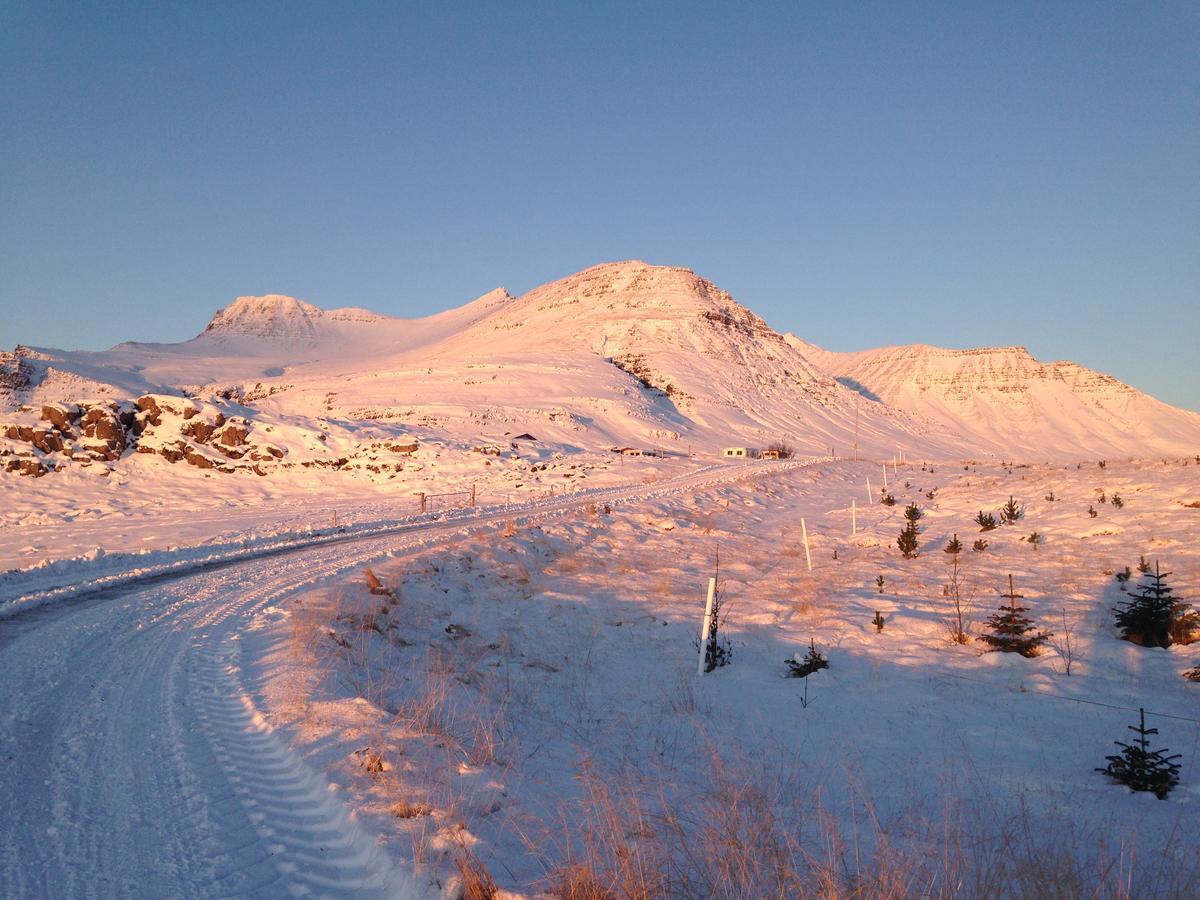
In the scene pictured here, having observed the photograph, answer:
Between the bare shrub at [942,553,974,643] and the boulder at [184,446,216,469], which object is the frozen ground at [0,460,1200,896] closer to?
the bare shrub at [942,553,974,643]

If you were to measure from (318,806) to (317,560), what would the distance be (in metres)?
12.4

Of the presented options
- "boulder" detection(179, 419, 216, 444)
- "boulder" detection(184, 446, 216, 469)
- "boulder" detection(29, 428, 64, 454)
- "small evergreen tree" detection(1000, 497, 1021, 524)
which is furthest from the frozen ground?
"boulder" detection(29, 428, 64, 454)

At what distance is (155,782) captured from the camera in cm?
497

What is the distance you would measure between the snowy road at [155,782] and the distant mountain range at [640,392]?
35.1 metres

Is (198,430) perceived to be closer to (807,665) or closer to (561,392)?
(807,665)

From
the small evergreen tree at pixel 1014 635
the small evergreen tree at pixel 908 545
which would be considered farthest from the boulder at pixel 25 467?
the small evergreen tree at pixel 1014 635

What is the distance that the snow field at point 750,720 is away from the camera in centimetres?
426

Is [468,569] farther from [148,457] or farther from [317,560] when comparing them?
[148,457]

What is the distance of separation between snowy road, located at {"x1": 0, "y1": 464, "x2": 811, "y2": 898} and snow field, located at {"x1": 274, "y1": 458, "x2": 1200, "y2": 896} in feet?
1.12

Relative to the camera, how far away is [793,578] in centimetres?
1574

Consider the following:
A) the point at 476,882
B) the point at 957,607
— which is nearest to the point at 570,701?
the point at 476,882

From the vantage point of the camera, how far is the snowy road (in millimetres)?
3854

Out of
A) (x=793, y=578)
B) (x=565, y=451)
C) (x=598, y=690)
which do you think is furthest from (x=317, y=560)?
(x=565, y=451)

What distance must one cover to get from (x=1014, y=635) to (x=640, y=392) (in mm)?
100814
